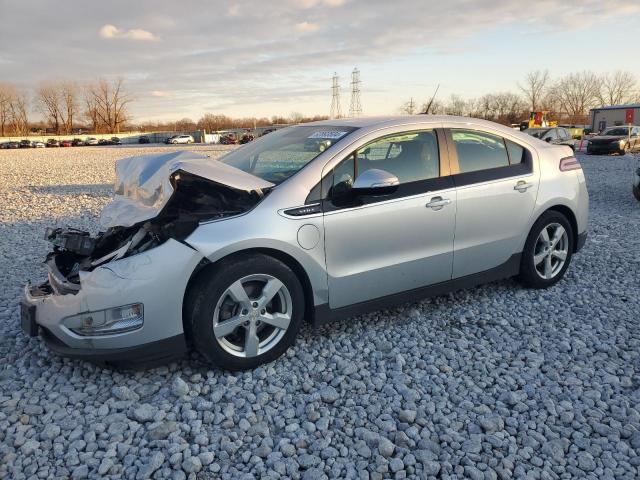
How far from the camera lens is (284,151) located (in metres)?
4.04

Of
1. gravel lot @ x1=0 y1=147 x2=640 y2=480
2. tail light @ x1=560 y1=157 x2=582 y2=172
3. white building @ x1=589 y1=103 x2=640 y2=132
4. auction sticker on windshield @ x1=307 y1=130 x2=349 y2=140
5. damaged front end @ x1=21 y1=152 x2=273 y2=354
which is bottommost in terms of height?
gravel lot @ x1=0 y1=147 x2=640 y2=480

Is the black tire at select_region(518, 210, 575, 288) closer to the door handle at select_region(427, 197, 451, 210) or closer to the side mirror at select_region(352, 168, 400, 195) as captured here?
the door handle at select_region(427, 197, 451, 210)

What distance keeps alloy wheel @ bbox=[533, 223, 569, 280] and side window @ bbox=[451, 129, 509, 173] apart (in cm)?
84

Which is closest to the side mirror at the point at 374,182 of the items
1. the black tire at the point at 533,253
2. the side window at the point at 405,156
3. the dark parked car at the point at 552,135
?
the side window at the point at 405,156

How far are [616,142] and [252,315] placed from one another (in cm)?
2602

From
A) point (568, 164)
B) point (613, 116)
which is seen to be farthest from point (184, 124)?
point (568, 164)

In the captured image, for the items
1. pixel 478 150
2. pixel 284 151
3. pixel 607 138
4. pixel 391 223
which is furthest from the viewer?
pixel 607 138

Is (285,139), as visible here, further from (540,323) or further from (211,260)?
(540,323)

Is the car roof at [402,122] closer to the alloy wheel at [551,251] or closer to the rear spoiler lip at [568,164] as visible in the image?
the rear spoiler lip at [568,164]

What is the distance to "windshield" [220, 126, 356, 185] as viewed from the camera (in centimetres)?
371

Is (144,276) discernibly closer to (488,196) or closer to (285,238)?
(285,238)

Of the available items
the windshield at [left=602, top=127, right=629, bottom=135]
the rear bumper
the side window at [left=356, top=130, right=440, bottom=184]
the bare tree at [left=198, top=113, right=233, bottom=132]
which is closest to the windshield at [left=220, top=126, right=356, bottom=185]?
the side window at [left=356, top=130, right=440, bottom=184]

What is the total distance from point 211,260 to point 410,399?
148 cm

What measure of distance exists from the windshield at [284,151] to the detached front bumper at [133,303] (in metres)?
0.95
